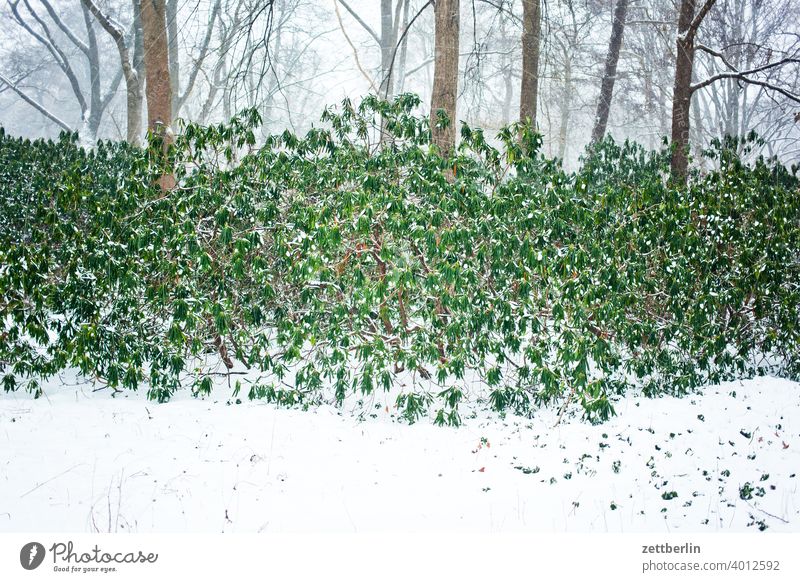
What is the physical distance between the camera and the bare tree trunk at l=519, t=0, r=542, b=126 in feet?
31.1

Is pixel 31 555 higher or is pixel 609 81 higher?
pixel 609 81

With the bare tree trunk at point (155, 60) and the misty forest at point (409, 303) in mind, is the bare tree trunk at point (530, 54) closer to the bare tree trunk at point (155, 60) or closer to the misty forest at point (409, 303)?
the misty forest at point (409, 303)

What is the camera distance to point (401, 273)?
4852 mm

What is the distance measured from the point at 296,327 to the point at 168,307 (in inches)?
45.3

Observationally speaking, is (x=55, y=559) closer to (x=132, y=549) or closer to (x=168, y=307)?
(x=132, y=549)

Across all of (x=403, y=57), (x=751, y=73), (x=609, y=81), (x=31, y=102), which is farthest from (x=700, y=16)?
(x=31, y=102)

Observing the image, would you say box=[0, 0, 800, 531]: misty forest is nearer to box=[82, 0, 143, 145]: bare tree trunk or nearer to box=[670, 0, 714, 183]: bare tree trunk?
box=[670, 0, 714, 183]: bare tree trunk

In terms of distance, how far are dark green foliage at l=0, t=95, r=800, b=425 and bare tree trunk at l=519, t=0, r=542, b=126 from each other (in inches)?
180

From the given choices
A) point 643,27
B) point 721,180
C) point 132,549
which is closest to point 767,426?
point 721,180

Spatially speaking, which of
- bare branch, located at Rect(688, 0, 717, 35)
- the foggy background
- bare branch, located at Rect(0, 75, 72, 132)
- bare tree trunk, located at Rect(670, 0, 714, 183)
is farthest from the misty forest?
bare branch, located at Rect(0, 75, 72, 132)

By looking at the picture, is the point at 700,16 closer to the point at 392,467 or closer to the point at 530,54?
the point at 530,54

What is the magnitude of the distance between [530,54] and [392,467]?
747 cm

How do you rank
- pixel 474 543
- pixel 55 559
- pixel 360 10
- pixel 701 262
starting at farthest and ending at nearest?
pixel 360 10 < pixel 701 262 < pixel 474 543 < pixel 55 559

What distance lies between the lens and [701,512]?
11.7 ft
